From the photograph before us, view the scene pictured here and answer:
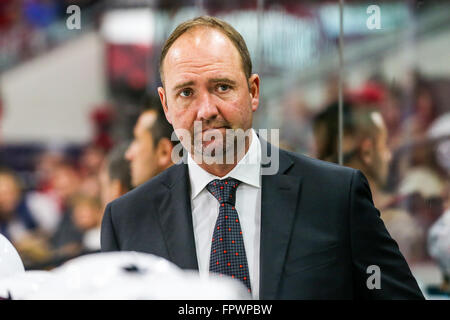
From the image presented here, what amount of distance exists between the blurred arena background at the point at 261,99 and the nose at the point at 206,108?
0.83m

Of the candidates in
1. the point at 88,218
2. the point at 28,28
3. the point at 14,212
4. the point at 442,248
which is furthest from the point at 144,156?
the point at 28,28

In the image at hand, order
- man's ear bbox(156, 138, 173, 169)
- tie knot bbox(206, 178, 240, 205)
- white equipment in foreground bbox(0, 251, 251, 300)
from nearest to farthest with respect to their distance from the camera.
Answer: white equipment in foreground bbox(0, 251, 251, 300), tie knot bbox(206, 178, 240, 205), man's ear bbox(156, 138, 173, 169)

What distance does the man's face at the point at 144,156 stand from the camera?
2.04m

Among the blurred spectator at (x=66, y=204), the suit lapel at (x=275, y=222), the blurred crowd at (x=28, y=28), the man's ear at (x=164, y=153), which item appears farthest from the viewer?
the blurred crowd at (x=28, y=28)

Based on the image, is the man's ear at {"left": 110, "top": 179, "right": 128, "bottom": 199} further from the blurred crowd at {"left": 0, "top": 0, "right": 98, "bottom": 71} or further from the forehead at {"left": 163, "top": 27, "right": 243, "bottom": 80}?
the blurred crowd at {"left": 0, "top": 0, "right": 98, "bottom": 71}

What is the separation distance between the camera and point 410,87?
3.55 metres

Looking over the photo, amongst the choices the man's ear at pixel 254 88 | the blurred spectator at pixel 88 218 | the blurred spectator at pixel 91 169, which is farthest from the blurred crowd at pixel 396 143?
the blurred spectator at pixel 91 169

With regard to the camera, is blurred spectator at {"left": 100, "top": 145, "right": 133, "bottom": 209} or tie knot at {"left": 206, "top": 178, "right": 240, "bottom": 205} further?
blurred spectator at {"left": 100, "top": 145, "right": 133, "bottom": 209}

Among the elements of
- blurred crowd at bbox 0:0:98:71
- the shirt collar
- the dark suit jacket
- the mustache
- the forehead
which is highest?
blurred crowd at bbox 0:0:98:71

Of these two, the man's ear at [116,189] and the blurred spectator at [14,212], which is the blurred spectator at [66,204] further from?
the man's ear at [116,189]

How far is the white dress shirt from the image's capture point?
1245mm

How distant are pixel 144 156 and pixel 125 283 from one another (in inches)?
47.5

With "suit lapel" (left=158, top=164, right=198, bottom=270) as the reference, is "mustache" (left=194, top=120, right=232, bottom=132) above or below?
above

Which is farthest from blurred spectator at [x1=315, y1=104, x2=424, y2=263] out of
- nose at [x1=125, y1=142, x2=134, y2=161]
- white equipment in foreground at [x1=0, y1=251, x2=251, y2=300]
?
white equipment in foreground at [x1=0, y1=251, x2=251, y2=300]
